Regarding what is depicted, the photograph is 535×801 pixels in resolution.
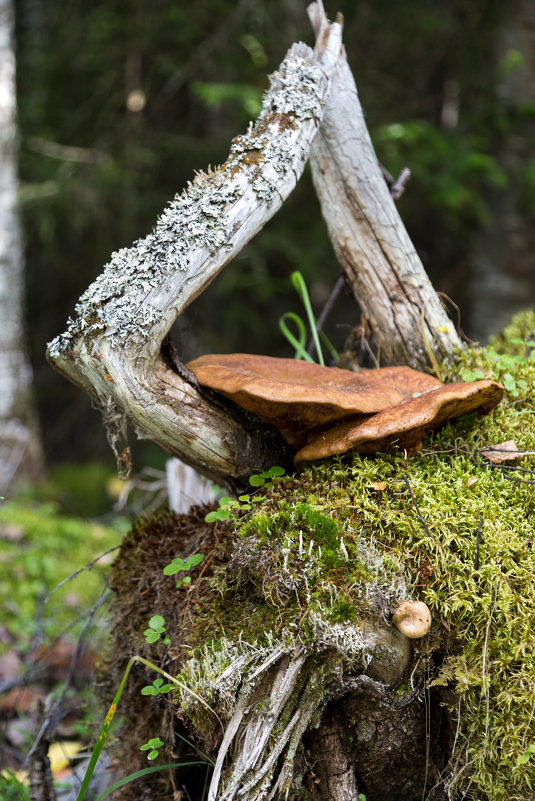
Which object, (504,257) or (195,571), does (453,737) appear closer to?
(195,571)

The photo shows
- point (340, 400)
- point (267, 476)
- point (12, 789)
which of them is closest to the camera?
point (340, 400)

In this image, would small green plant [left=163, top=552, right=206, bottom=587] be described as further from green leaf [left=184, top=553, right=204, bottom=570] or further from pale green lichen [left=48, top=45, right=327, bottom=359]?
pale green lichen [left=48, top=45, right=327, bottom=359]

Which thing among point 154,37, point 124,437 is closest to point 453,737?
point 124,437

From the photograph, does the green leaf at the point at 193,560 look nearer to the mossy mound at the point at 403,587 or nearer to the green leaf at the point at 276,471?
the mossy mound at the point at 403,587

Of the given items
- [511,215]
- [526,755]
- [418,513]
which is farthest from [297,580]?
[511,215]

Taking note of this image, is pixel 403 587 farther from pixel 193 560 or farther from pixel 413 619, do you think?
pixel 193 560

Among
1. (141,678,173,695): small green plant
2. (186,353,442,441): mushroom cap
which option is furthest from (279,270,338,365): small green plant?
(141,678,173,695): small green plant

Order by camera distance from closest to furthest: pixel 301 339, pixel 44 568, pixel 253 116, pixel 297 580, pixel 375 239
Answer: pixel 297 580 < pixel 375 239 < pixel 301 339 < pixel 44 568 < pixel 253 116
